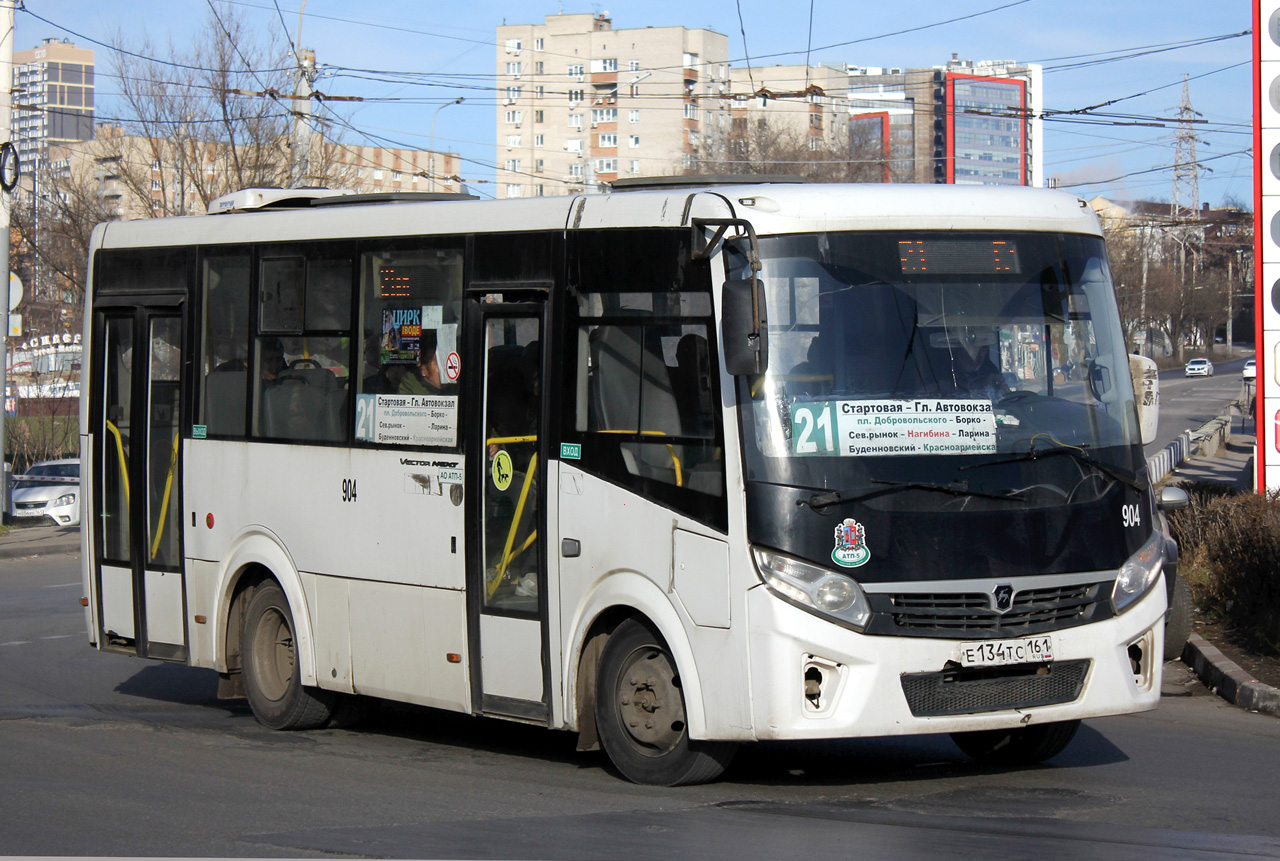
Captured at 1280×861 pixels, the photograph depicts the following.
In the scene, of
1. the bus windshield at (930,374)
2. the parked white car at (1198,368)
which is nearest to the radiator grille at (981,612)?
the bus windshield at (930,374)

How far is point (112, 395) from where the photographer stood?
1042cm

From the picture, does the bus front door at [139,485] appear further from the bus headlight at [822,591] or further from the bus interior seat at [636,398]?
the bus headlight at [822,591]

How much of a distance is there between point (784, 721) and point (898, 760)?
175cm

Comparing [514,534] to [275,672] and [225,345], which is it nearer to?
[275,672]

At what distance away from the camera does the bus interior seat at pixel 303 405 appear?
8.94 m

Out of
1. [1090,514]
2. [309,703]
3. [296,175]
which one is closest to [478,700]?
[309,703]

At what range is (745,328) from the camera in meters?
6.50

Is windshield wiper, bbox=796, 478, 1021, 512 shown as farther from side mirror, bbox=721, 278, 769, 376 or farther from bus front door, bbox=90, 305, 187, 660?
bus front door, bbox=90, 305, 187, 660

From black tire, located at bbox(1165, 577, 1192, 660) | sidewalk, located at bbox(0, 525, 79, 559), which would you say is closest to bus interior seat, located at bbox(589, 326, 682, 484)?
black tire, located at bbox(1165, 577, 1192, 660)

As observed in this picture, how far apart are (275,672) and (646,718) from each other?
3.33m

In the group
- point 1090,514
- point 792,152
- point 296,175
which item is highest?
point 792,152

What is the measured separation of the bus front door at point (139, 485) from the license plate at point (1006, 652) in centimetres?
550

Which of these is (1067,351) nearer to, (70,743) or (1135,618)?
(1135,618)

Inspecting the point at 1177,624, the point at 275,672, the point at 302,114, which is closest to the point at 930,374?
the point at 275,672
